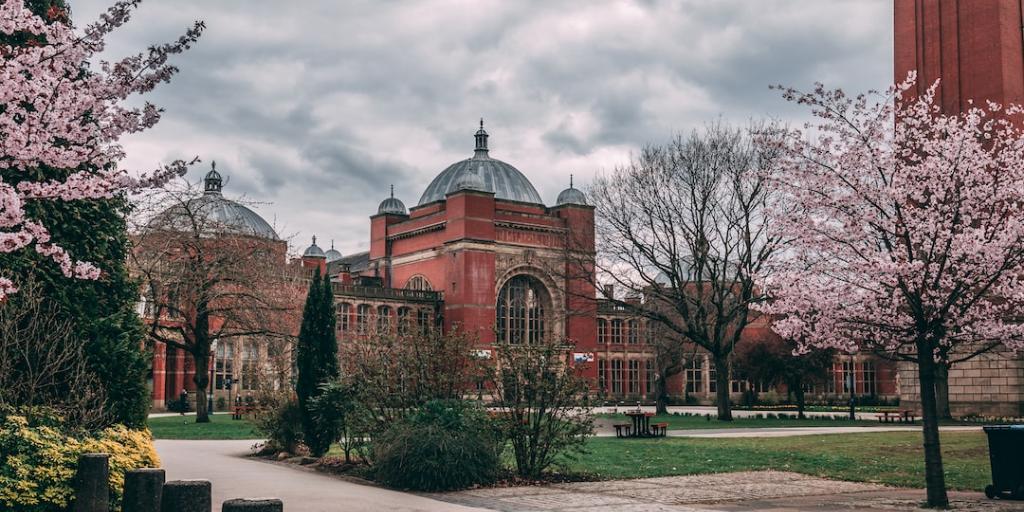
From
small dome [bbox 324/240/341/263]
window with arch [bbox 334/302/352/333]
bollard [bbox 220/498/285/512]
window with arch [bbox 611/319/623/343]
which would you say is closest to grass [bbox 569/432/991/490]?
bollard [bbox 220/498/285/512]

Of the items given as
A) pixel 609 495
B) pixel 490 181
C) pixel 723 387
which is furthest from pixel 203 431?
pixel 490 181

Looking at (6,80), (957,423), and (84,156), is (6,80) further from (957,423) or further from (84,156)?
(957,423)

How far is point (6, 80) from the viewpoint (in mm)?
8109

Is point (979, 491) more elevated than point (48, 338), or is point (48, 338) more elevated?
point (48, 338)

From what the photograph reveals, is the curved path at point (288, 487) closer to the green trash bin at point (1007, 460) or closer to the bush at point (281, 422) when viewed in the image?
the bush at point (281, 422)

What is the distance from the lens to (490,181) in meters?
65.1

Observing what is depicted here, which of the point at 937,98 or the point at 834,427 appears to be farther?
the point at 937,98

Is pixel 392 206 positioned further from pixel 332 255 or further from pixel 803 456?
pixel 803 456

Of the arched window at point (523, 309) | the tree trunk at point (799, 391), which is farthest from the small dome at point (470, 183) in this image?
the tree trunk at point (799, 391)

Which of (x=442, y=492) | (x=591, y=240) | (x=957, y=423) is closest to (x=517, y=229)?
(x=591, y=240)

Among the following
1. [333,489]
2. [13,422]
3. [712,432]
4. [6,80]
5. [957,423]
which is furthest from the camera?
[957,423]

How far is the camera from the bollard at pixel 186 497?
8.23 meters

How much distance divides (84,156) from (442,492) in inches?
271

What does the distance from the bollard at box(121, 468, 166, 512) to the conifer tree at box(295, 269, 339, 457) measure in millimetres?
8262
